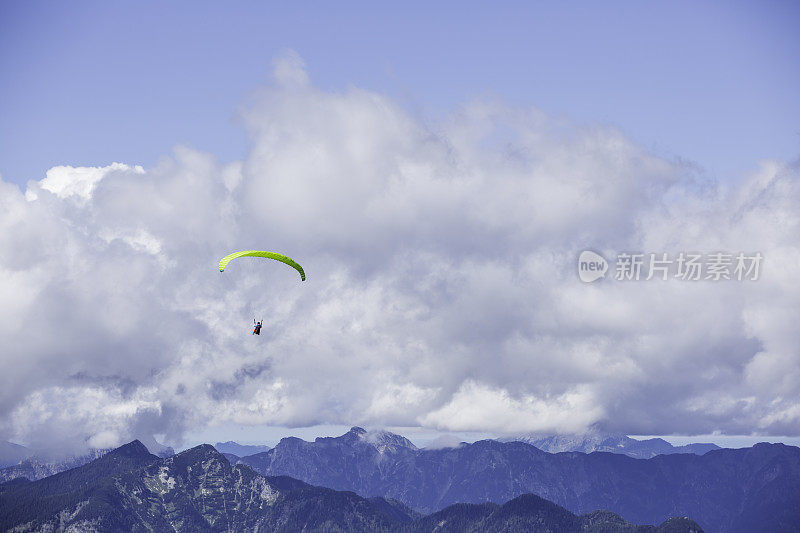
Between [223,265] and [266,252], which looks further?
[266,252]

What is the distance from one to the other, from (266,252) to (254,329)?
18352 millimetres

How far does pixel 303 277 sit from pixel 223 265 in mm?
18375

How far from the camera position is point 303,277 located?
16725 centimetres

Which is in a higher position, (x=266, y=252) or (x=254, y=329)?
(x=266, y=252)

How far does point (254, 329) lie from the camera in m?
165

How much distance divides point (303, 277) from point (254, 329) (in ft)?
52.6

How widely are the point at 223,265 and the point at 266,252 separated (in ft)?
45.7

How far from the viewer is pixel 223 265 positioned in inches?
6270

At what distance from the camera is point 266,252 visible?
17075cm

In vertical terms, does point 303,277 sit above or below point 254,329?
above

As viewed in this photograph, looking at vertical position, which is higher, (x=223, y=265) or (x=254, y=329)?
(x=223, y=265)

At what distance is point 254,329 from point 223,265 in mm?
16610
